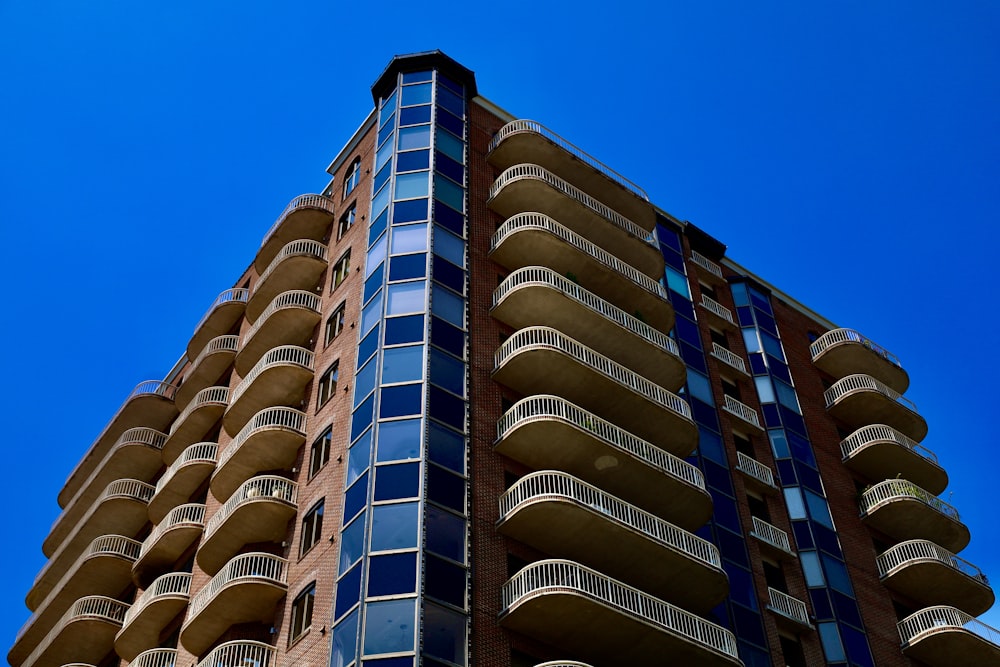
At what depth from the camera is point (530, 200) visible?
45500 millimetres

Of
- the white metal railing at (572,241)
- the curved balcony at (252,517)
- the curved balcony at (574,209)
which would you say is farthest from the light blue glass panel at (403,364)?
the curved balcony at (574,209)

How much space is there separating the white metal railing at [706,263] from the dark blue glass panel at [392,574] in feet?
96.8

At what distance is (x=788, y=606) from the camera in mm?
41406

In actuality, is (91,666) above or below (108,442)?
below

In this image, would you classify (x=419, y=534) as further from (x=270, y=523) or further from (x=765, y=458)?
(x=765, y=458)

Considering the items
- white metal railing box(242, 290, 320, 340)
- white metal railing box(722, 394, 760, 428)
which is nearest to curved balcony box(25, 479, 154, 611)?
white metal railing box(242, 290, 320, 340)

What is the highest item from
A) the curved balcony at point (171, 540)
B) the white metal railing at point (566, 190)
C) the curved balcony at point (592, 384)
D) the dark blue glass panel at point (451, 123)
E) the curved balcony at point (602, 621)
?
the dark blue glass panel at point (451, 123)

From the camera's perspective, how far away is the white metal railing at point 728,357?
166 feet

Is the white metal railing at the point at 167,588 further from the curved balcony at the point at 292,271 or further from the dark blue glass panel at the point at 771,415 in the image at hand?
the dark blue glass panel at the point at 771,415

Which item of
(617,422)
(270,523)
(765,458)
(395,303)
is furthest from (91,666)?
(765,458)

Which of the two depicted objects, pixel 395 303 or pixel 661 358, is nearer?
pixel 395 303

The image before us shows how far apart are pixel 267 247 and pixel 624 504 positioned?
75.9 feet

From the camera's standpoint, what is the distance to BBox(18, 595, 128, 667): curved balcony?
45875 mm

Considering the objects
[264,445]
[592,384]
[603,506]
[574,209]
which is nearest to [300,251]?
[264,445]
